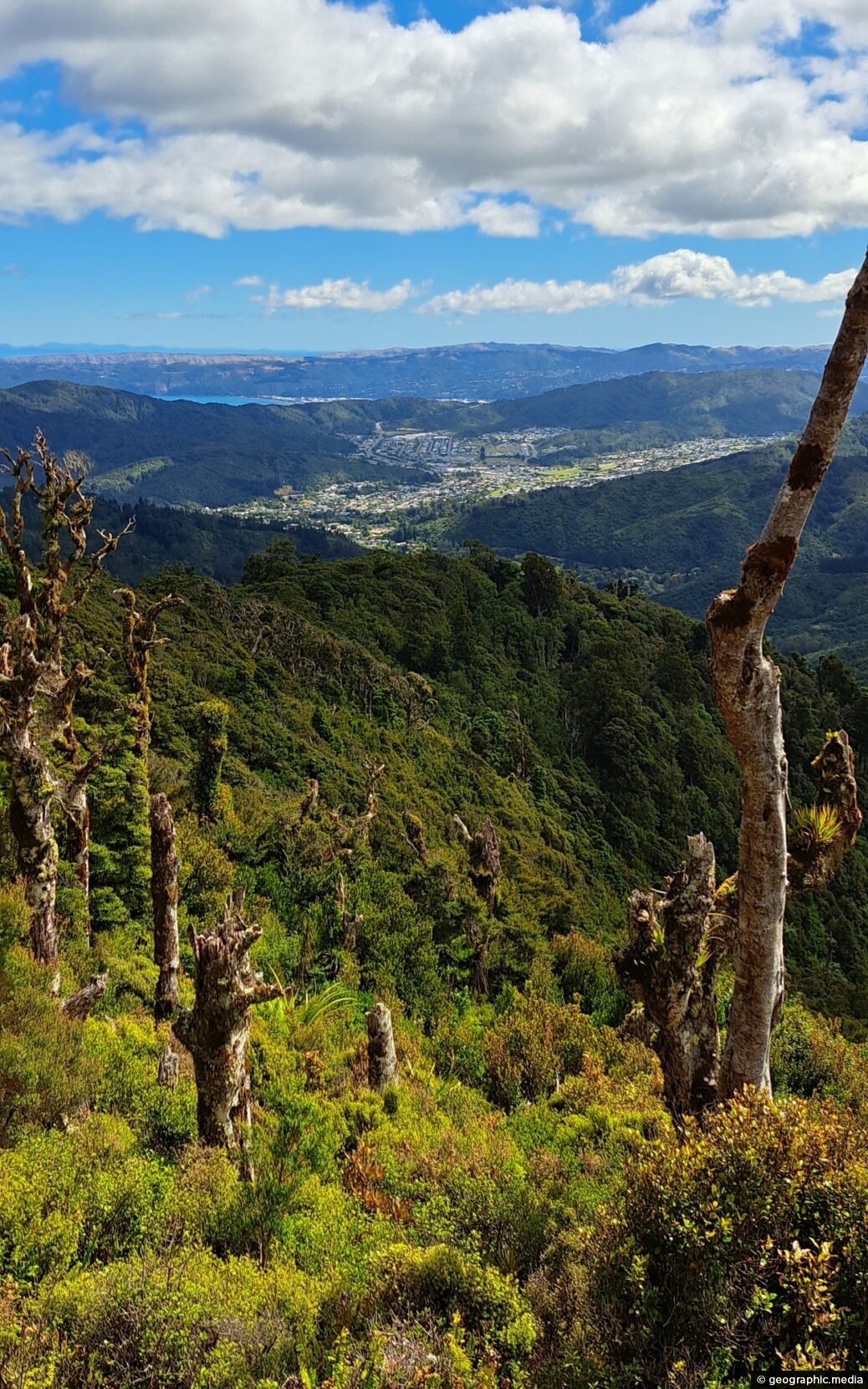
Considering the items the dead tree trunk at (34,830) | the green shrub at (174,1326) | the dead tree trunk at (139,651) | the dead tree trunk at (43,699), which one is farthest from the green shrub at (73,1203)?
the dead tree trunk at (139,651)

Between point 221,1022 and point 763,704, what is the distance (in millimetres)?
6007

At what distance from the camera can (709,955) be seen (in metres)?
7.69

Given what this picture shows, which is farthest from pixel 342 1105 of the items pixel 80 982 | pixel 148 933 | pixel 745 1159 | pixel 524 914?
pixel 524 914

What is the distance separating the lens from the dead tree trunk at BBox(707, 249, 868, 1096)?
17.6 ft

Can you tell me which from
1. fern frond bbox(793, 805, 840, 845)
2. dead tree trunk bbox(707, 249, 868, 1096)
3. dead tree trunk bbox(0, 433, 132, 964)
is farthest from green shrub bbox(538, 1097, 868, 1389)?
dead tree trunk bbox(0, 433, 132, 964)

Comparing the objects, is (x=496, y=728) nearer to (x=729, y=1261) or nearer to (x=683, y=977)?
(x=683, y=977)

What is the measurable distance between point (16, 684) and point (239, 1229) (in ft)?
22.5

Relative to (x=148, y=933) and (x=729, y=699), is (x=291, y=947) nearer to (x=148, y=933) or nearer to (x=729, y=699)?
(x=148, y=933)

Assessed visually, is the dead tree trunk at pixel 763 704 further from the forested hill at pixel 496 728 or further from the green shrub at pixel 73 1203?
the forested hill at pixel 496 728

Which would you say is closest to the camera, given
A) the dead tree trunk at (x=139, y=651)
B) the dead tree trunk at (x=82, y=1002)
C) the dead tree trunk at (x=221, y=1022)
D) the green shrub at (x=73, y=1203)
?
the green shrub at (x=73, y=1203)

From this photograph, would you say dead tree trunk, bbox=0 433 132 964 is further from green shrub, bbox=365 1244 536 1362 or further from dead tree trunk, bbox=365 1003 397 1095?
green shrub, bbox=365 1244 536 1362

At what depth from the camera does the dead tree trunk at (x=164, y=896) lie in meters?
11.5

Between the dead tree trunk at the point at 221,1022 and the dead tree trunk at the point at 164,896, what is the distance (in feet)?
11.0

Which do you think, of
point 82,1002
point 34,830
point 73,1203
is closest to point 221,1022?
point 73,1203
